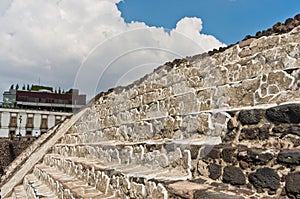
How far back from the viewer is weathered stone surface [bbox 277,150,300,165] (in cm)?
158

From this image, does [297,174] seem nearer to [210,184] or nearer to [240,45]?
[210,184]

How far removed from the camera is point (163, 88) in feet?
14.5

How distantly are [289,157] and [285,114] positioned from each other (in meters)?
0.32

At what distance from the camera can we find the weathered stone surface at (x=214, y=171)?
6.72 feet

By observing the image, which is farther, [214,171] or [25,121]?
[25,121]

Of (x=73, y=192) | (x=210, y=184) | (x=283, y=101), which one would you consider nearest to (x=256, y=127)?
(x=283, y=101)

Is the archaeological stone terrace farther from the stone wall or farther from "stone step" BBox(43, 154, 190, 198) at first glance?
the stone wall

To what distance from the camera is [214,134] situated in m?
2.44

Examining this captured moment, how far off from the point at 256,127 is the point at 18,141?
2194 centimetres

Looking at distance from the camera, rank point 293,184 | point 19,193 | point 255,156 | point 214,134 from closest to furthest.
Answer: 1. point 293,184
2. point 255,156
3. point 214,134
4. point 19,193

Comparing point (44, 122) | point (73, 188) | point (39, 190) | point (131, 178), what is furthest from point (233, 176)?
point (44, 122)

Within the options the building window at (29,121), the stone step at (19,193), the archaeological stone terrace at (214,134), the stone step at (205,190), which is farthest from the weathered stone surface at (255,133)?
the building window at (29,121)

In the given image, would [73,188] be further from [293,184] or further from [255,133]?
[293,184]

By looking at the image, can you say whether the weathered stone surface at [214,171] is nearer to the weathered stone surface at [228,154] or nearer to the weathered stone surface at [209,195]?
the weathered stone surface at [228,154]
